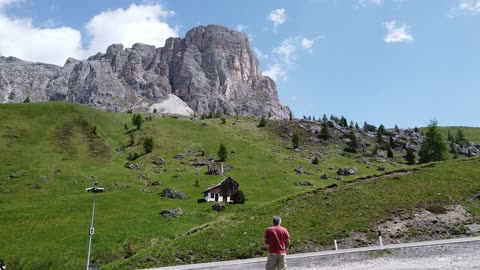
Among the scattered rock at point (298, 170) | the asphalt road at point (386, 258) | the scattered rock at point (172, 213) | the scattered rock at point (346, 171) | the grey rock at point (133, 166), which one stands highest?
the grey rock at point (133, 166)

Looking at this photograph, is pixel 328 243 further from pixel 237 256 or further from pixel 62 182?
pixel 62 182

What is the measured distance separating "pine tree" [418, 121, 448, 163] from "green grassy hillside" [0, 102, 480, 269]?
21.6 m

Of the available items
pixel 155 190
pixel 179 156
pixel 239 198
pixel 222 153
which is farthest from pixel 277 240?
pixel 179 156

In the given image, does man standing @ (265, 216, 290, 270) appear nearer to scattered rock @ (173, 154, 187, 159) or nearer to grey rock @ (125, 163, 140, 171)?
grey rock @ (125, 163, 140, 171)

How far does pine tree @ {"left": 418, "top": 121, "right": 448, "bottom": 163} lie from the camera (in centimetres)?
12950

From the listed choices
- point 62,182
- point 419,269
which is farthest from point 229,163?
point 419,269

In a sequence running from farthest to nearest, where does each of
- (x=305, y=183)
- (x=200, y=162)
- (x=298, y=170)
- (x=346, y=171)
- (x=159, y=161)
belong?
1. (x=200, y=162)
2. (x=159, y=161)
3. (x=346, y=171)
4. (x=298, y=170)
5. (x=305, y=183)

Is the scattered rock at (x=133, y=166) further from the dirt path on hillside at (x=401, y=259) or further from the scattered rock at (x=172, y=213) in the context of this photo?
the dirt path on hillside at (x=401, y=259)

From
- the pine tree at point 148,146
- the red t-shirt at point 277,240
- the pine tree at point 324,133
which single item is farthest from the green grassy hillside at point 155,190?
the red t-shirt at point 277,240

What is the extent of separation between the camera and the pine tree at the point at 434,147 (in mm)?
129500

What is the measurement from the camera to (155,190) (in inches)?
4126

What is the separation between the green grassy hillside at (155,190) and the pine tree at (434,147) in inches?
850

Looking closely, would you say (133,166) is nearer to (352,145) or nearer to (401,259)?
(352,145)

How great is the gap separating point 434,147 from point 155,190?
9091 centimetres
